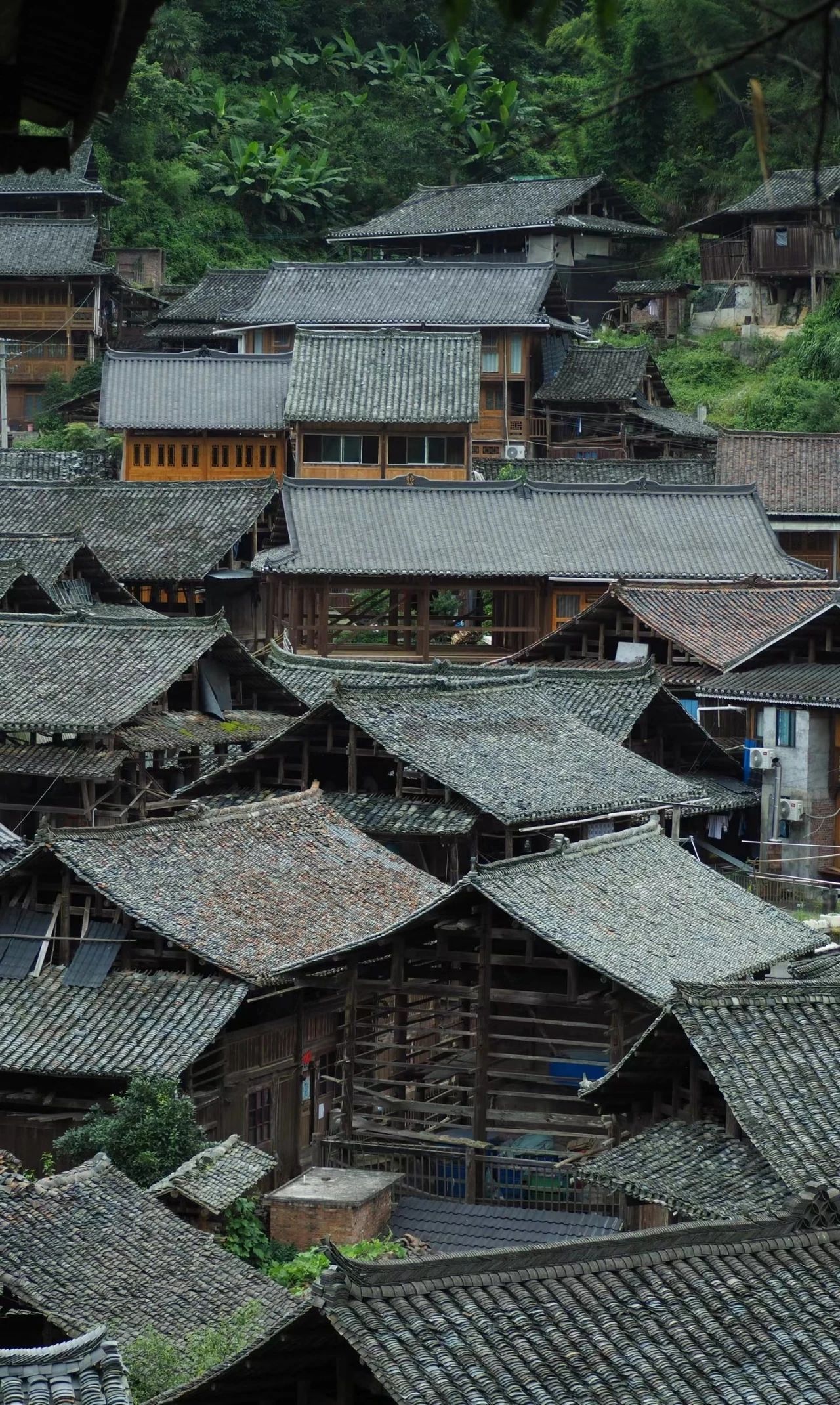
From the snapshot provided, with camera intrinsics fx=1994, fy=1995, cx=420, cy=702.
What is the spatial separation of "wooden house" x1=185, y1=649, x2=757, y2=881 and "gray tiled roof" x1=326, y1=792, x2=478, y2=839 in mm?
21

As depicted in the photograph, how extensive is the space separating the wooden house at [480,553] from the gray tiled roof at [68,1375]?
30789 millimetres

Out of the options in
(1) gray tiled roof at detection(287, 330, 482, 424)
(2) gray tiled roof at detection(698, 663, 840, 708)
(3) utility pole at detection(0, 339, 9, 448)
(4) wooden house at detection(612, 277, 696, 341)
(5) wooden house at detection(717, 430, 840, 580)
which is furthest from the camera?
(4) wooden house at detection(612, 277, 696, 341)

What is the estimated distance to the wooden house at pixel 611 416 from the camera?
184 ft

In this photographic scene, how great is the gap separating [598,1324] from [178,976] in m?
11.8

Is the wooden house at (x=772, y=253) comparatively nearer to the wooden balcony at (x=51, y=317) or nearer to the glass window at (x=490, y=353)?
the glass window at (x=490, y=353)

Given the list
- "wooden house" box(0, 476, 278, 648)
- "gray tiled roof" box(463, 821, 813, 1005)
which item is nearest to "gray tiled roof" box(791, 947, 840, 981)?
"gray tiled roof" box(463, 821, 813, 1005)

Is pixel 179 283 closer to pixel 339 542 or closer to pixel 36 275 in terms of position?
pixel 36 275

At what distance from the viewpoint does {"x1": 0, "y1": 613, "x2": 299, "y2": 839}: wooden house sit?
3066 centimetres

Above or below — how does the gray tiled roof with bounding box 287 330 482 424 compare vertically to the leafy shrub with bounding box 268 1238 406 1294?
above

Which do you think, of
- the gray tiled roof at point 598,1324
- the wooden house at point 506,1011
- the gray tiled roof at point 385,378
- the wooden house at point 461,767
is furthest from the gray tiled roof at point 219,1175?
the gray tiled roof at point 385,378

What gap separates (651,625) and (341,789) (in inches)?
404

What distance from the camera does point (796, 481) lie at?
159 ft

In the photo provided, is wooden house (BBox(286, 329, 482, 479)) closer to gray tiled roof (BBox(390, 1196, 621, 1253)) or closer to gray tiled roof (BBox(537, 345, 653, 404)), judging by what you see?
gray tiled roof (BBox(537, 345, 653, 404))

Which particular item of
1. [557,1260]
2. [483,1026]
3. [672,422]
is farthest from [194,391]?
[557,1260]
